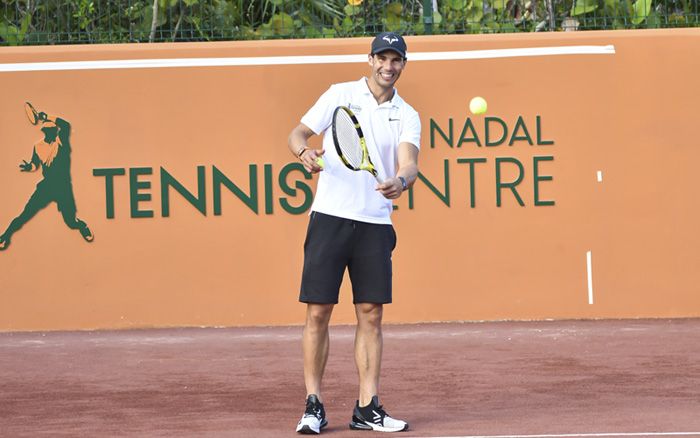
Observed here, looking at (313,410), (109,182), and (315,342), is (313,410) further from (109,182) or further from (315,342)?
(109,182)

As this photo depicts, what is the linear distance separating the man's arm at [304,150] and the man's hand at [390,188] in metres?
0.29

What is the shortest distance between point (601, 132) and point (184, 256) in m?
3.40

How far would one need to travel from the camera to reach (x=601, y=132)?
1081 cm

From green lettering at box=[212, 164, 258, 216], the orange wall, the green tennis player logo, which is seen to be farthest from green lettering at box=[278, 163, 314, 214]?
the green tennis player logo

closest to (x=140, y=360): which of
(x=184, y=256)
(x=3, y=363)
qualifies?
(x=3, y=363)

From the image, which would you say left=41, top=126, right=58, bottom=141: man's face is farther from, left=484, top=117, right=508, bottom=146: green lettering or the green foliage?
left=484, top=117, right=508, bottom=146: green lettering

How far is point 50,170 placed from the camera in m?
10.7

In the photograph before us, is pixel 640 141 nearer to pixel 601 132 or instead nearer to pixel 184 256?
pixel 601 132

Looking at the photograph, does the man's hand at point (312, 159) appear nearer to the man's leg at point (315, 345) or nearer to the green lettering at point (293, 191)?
the man's leg at point (315, 345)

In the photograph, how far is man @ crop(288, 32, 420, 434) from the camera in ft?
20.7

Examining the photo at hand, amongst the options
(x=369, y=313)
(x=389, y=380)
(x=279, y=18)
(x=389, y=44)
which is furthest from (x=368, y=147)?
(x=279, y=18)

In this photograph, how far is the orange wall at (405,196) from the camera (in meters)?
10.7

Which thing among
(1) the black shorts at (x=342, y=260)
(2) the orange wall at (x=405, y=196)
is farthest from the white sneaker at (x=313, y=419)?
(2) the orange wall at (x=405, y=196)

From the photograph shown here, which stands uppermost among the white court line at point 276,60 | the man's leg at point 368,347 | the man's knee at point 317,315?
the white court line at point 276,60
